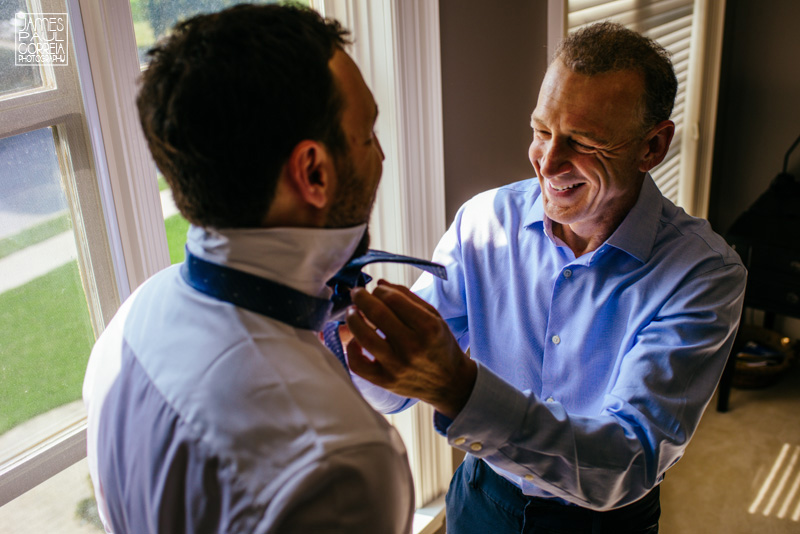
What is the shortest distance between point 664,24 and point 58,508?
240 cm

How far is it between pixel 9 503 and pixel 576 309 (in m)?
0.99

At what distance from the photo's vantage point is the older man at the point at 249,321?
23.4 inches

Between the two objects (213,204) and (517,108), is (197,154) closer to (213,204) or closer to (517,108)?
(213,204)

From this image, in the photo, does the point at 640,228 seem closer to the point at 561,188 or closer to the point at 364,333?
the point at 561,188

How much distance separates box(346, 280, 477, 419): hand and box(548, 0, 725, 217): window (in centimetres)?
185

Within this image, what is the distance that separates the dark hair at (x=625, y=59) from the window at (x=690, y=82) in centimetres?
119

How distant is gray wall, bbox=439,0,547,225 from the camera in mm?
1687

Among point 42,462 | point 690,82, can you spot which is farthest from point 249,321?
point 690,82

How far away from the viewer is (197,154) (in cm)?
64

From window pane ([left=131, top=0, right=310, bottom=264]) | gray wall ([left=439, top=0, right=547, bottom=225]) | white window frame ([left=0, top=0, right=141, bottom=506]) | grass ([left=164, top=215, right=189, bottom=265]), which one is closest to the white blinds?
gray wall ([left=439, top=0, right=547, bottom=225])

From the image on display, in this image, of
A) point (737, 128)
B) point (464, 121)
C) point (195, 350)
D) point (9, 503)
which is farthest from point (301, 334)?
point (737, 128)

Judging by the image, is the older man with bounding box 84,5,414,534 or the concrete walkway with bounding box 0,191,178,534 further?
the concrete walkway with bounding box 0,191,178,534

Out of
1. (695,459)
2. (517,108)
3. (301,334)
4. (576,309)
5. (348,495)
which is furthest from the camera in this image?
(695,459)

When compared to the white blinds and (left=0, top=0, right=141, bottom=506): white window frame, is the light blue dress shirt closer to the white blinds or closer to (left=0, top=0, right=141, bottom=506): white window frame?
(left=0, top=0, right=141, bottom=506): white window frame
